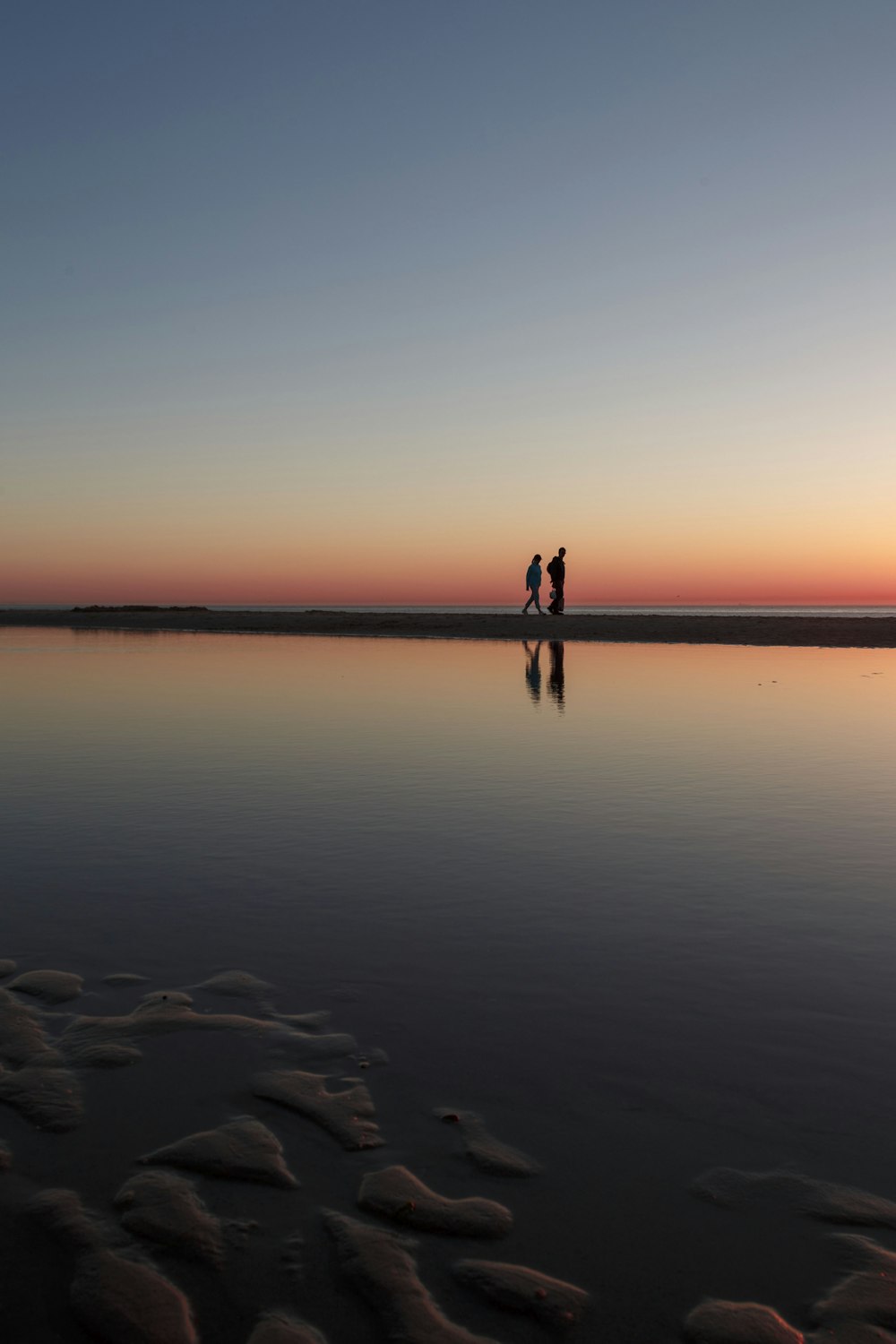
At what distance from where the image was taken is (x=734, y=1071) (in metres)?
4.21

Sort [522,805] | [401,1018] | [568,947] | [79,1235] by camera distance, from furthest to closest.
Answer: [522,805] → [568,947] → [401,1018] → [79,1235]

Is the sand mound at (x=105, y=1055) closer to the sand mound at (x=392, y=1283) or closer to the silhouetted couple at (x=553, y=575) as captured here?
the sand mound at (x=392, y=1283)

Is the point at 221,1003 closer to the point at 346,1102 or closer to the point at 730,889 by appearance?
the point at 346,1102

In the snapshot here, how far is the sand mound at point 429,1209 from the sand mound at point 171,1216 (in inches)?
19.4

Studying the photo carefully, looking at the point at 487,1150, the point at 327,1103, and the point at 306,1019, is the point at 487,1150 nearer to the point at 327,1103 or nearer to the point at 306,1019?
the point at 327,1103

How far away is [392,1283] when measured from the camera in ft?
9.81

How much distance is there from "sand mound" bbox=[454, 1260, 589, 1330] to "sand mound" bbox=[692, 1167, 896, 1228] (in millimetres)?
678

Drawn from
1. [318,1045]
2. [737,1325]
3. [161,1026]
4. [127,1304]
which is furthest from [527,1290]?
[161,1026]

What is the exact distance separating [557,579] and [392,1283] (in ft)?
137

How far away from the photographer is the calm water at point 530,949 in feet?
10.8

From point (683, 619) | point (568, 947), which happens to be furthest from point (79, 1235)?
point (683, 619)

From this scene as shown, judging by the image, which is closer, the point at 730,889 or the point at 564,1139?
the point at 564,1139

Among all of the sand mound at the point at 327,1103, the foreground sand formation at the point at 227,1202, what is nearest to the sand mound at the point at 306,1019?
the foreground sand formation at the point at 227,1202

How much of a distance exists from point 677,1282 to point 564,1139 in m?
0.76
